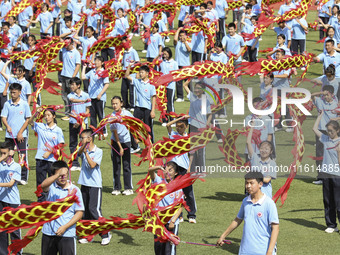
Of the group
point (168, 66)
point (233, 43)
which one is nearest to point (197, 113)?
point (168, 66)

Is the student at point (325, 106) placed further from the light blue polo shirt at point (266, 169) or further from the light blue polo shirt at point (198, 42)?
the light blue polo shirt at point (198, 42)

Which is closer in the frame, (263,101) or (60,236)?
(60,236)

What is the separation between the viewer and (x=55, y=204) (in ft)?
31.9

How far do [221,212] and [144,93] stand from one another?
155 inches

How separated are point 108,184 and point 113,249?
341cm

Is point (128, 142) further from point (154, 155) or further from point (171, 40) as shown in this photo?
point (171, 40)

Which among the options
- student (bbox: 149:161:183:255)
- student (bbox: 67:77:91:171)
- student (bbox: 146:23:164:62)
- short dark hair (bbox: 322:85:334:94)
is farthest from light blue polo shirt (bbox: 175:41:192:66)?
student (bbox: 149:161:183:255)

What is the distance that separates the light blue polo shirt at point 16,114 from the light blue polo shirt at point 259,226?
22.0ft

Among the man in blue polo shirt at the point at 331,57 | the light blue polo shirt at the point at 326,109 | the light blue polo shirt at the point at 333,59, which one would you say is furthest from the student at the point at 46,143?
the light blue polo shirt at the point at 333,59

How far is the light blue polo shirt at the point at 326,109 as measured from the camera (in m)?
14.4

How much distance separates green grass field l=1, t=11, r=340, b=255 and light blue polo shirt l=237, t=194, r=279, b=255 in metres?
2.67

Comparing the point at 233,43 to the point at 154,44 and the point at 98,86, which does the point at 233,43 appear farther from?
the point at 98,86

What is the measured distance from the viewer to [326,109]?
14594mm

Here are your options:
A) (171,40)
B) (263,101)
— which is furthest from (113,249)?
(171,40)
